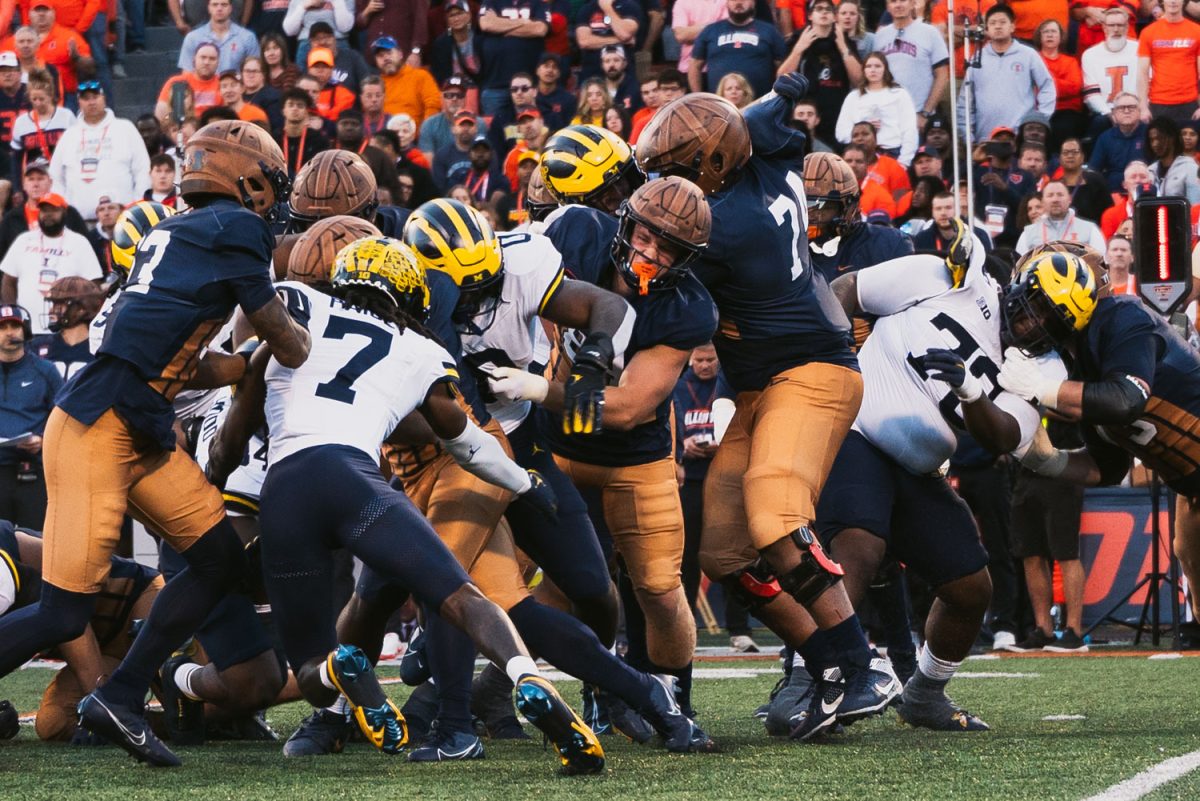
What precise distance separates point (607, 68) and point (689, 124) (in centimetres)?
775

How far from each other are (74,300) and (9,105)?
15.8ft

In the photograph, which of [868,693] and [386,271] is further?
[868,693]

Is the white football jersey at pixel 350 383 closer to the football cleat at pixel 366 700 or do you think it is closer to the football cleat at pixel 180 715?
the football cleat at pixel 366 700

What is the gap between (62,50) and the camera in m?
14.3

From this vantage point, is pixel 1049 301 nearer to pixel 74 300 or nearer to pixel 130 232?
pixel 130 232

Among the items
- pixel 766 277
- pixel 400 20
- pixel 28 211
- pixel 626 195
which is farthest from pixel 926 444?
pixel 400 20

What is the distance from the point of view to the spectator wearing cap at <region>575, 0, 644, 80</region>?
13656 mm

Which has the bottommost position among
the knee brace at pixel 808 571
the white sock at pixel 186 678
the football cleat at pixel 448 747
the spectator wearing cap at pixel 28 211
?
the football cleat at pixel 448 747

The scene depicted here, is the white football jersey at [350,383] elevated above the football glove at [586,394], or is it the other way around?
the white football jersey at [350,383]

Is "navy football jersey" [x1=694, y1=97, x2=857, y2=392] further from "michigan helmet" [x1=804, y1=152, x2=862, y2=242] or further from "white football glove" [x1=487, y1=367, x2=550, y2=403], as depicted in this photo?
"michigan helmet" [x1=804, y1=152, x2=862, y2=242]

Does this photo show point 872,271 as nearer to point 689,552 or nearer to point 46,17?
point 689,552

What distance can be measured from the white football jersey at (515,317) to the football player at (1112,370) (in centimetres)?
157

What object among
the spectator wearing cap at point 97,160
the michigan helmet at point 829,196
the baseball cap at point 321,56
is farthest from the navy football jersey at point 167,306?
the baseball cap at point 321,56

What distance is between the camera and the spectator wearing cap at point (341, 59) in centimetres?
1340
